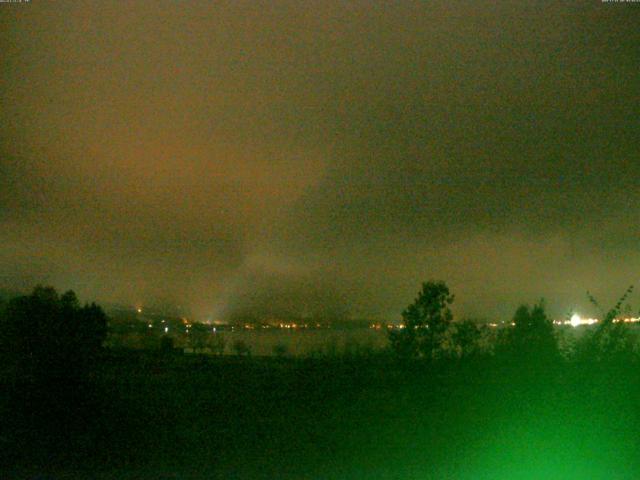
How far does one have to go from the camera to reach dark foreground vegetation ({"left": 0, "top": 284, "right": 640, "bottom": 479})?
11.0 m

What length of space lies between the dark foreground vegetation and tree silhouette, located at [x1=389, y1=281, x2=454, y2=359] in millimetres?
4208

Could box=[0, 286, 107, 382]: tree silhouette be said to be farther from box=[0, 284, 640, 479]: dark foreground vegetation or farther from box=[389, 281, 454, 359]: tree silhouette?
box=[389, 281, 454, 359]: tree silhouette

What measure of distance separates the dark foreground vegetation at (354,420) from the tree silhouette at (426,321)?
4208mm

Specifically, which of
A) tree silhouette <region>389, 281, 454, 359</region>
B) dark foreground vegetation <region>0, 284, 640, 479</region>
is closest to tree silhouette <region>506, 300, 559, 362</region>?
dark foreground vegetation <region>0, 284, 640, 479</region>

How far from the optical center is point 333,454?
459 inches

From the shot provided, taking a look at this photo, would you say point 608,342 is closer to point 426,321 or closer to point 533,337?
point 533,337

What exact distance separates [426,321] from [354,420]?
9509mm

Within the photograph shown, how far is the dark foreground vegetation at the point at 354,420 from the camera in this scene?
1102 cm

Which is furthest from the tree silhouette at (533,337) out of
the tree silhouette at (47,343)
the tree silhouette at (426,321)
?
the tree silhouette at (47,343)

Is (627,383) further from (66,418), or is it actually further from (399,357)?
(66,418)

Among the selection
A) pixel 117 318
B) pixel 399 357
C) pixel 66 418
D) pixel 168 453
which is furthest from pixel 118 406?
pixel 117 318

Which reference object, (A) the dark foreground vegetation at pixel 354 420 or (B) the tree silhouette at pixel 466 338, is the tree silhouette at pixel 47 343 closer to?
(A) the dark foreground vegetation at pixel 354 420

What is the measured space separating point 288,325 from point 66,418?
149 ft

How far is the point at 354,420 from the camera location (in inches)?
536
